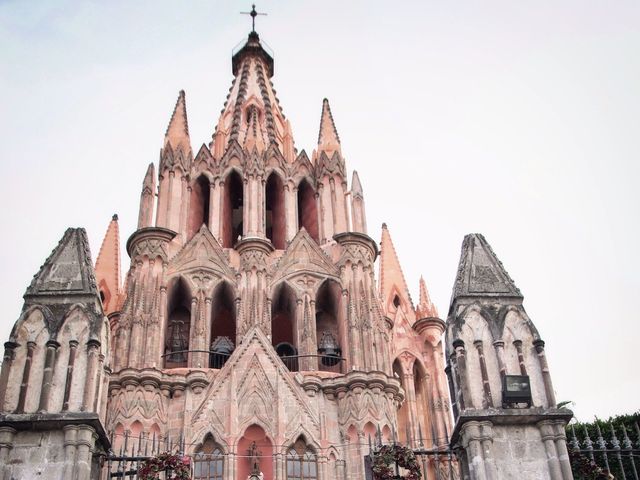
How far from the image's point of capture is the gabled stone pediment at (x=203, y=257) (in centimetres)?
3198

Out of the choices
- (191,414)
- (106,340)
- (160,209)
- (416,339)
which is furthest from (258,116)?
(106,340)

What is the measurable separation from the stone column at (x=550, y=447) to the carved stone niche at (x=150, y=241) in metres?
19.0

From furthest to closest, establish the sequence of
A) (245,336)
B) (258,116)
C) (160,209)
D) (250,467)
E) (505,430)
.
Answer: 1. (258,116)
2. (160,209)
3. (245,336)
4. (250,467)
5. (505,430)

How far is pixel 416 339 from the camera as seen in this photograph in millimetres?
34219

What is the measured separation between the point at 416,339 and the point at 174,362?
8.90 m

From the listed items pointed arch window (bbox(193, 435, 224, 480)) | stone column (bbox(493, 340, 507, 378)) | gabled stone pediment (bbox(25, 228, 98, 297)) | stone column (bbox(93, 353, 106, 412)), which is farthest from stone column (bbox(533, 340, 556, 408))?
pointed arch window (bbox(193, 435, 224, 480))

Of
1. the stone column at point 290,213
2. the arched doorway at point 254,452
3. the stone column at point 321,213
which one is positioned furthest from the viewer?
the stone column at point 290,213

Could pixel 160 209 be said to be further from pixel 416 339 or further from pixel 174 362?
pixel 416 339

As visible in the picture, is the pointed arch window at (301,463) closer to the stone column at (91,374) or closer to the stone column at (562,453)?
the stone column at (91,374)

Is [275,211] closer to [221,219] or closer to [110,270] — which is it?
[221,219]

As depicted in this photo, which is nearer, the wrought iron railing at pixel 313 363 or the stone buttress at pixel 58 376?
the stone buttress at pixel 58 376

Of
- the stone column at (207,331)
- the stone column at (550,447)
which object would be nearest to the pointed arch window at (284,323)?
the stone column at (207,331)

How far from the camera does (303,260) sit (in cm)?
3253

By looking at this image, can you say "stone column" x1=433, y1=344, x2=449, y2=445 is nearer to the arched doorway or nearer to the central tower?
the central tower
